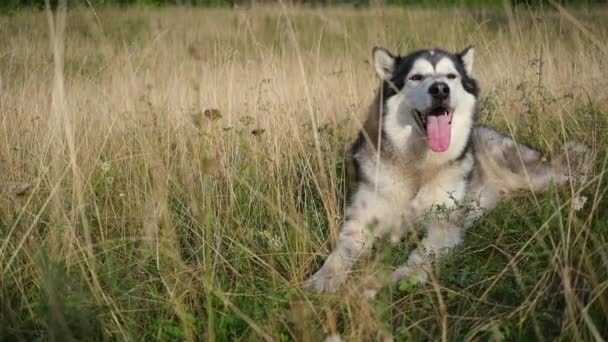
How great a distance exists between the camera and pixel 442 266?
277 centimetres

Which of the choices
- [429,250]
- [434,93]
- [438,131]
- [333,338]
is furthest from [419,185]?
[333,338]

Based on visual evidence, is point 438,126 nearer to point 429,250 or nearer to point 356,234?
point 356,234

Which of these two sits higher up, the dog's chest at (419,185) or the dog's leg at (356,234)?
the dog's chest at (419,185)

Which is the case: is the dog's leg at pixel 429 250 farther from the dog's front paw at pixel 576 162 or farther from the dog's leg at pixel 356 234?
the dog's front paw at pixel 576 162

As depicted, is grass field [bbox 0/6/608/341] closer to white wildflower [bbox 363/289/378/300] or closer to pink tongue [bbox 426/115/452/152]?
white wildflower [bbox 363/289/378/300]

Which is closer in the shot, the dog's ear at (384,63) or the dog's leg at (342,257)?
the dog's leg at (342,257)

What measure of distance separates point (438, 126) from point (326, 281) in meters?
1.51

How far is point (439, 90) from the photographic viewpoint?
3.56 metres

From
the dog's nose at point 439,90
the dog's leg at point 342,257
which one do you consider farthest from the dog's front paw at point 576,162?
the dog's leg at point 342,257

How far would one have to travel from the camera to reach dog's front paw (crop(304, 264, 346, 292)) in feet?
8.28

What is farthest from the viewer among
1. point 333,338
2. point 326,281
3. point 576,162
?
point 576,162

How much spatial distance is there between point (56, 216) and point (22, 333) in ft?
2.57

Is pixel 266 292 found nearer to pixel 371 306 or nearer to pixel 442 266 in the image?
pixel 371 306

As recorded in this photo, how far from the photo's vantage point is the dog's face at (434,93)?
3.61 metres
